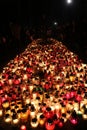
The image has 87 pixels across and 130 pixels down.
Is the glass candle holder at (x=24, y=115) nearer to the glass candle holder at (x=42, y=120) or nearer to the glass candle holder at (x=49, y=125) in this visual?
the glass candle holder at (x=42, y=120)

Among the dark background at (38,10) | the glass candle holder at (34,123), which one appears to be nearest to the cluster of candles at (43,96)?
the glass candle holder at (34,123)

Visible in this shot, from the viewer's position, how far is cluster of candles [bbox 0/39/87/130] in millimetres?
3807

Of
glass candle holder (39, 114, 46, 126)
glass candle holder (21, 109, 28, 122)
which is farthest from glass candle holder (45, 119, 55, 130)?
glass candle holder (21, 109, 28, 122)

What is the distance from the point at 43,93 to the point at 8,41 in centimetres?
928

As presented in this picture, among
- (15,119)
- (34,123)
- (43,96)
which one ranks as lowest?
(34,123)

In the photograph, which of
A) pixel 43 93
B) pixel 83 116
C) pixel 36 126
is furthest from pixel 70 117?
pixel 43 93

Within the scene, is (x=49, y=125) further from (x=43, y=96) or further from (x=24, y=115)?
(x=43, y=96)

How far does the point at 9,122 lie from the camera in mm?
3871

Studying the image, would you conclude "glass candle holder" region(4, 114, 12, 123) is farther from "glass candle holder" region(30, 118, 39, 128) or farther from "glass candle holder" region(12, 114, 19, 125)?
"glass candle holder" region(30, 118, 39, 128)

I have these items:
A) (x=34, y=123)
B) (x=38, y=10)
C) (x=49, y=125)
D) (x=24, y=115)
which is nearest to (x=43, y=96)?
(x=24, y=115)

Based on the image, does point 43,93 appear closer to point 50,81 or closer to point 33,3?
point 50,81

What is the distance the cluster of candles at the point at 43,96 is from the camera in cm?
381

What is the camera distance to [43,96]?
446 cm

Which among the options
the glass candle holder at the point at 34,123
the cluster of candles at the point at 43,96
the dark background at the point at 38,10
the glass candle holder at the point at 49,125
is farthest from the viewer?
the dark background at the point at 38,10
